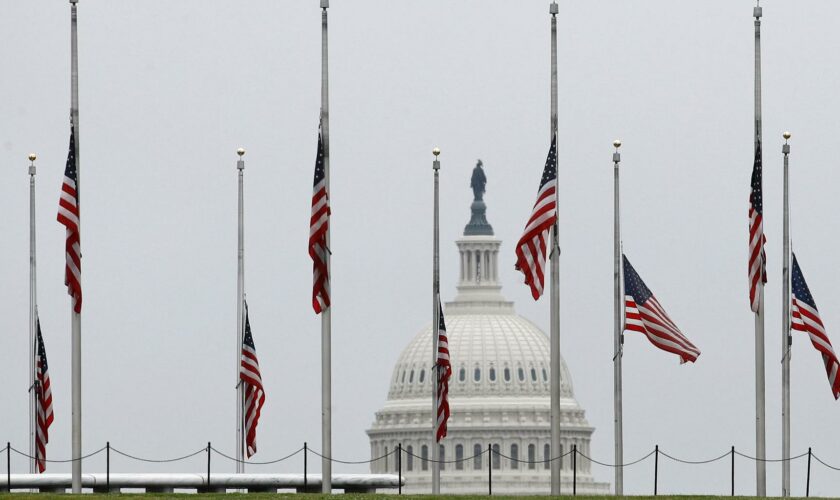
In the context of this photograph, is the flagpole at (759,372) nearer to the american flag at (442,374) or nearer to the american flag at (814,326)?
the american flag at (814,326)

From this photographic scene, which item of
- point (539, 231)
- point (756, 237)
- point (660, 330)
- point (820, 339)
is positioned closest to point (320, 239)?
point (539, 231)

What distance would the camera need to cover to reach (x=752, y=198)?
82875mm

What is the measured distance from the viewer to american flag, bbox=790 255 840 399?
91750 mm

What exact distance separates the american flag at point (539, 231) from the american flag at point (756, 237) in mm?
4957

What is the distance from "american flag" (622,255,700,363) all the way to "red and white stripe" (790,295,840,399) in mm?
3600

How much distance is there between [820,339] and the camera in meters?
91.8

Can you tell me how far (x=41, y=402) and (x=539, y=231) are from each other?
21.0m

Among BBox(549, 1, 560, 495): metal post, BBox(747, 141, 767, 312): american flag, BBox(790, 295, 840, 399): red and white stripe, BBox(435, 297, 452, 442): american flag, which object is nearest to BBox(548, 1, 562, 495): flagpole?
BBox(549, 1, 560, 495): metal post

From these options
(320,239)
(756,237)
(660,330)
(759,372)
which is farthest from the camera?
(660,330)

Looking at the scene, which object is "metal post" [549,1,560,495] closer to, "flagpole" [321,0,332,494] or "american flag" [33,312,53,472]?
"flagpole" [321,0,332,494]

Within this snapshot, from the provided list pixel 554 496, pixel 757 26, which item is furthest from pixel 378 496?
pixel 757 26

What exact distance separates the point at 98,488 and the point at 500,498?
17887mm

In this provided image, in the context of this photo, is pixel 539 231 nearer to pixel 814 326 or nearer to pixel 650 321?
pixel 650 321

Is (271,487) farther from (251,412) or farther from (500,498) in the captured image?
(500,498)
